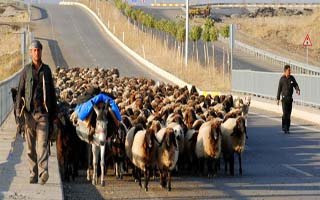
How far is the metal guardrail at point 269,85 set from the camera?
111ft

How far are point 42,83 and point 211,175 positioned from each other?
5.60 meters

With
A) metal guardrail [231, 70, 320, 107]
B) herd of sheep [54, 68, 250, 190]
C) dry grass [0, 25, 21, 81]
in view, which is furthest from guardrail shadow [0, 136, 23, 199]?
dry grass [0, 25, 21, 81]

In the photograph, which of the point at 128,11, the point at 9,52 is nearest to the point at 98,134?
the point at 9,52

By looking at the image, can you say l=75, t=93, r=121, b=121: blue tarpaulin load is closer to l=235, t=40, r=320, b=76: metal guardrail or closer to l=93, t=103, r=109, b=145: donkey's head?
l=93, t=103, r=109, b=145: donkey's head

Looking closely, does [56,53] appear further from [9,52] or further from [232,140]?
[232,140]

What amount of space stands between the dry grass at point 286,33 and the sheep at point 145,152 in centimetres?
6709

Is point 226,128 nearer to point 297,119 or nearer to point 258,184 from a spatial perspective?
point 258,184

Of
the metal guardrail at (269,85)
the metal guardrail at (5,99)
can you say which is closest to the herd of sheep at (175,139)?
the metal guardrail at (5,99)

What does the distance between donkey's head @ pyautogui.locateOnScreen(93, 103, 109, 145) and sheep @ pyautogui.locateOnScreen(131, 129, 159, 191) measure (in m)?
0.65

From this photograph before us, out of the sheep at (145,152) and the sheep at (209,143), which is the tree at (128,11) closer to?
the sheep at (209,143)

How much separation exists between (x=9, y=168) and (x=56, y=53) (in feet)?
194

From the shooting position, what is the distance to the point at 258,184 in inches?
650

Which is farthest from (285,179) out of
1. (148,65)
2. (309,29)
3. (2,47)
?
(309,29)

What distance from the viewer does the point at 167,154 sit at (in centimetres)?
1608
